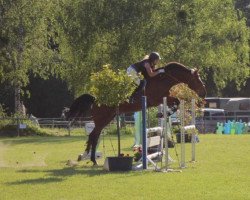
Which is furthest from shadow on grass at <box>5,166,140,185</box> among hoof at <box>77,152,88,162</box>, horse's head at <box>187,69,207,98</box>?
horse's head at <box>187,69,207,98</box>

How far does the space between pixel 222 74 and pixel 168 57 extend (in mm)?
5822

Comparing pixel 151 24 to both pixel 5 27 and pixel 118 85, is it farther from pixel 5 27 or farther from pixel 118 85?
pixel 118 85

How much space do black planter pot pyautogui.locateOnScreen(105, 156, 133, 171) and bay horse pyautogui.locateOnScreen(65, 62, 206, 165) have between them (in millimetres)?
1792

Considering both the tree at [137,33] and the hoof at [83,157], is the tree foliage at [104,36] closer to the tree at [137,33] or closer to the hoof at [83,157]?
the tree at [137,33]

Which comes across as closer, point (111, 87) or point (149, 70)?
point (111, 87)

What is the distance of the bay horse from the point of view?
15.1 m

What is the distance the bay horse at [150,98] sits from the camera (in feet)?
49.4

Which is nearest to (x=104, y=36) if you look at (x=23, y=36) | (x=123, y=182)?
(x=23, y=36)

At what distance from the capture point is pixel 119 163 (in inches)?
519

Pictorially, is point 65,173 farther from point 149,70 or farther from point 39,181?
point 149,70

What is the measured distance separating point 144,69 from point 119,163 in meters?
2.69

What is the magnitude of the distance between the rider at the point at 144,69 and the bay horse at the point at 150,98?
0.16m

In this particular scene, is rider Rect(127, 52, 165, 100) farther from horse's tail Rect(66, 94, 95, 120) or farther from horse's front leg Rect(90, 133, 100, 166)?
horse's front leg Rect(90, 133, 100, 166)

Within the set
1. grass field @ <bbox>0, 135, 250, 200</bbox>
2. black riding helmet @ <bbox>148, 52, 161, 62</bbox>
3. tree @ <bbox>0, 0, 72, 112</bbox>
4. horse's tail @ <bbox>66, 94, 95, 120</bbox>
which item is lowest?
grass field @ <bbox>0, 135, 250, 200</bbox>
